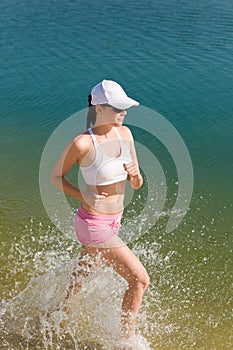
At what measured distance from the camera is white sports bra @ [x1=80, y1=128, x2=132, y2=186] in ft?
12.8

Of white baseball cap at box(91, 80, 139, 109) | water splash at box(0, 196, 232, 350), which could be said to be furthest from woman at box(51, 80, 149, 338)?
water splash at box(0, 196, 232, 350)

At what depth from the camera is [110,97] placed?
12.5 ft

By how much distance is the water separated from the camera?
4.77 m

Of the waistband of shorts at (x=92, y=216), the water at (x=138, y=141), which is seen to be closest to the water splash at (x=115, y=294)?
the water at (x=138, y=141)

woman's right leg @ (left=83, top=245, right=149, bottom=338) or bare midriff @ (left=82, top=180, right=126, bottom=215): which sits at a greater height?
bare midriff @ (left=82, top=180, right=126, bottom=215)

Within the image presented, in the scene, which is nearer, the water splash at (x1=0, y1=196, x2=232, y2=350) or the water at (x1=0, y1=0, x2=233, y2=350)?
Answer: the water splash at (x1=0, y1=196, x2=232, y2=350)

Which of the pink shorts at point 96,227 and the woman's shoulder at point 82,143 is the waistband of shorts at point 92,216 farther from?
the woman's shoulder at point 82,143

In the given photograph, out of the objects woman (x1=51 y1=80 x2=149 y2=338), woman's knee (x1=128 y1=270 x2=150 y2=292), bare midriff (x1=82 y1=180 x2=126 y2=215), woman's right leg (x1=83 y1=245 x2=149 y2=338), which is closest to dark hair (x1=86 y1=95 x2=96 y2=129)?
woman (x1=51 y1=80 x2=149 y2=338)

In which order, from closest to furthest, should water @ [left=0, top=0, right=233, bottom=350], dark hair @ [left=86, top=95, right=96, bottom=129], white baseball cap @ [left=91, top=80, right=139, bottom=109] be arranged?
white baseball cap @ [left=91, top=80, right=139, bottom=109], dark hair @ [left=86, top=95, right=96, bottom=129], water @ [left=0, top=0, right=233, bottom=350]

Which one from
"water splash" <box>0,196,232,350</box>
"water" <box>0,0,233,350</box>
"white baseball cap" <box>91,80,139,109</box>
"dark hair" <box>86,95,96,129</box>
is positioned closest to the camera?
"white baseball cap" <box>91,80,139,109</box>

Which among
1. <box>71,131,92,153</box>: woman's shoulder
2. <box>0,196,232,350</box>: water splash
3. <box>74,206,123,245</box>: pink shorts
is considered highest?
<box>71,131,92,153</box>: woman's shoulder

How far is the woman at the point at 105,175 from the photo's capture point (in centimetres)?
388

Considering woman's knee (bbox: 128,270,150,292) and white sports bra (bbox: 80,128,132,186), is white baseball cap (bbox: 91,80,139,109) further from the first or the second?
woman's knee (bbox: 128,270,150,292)

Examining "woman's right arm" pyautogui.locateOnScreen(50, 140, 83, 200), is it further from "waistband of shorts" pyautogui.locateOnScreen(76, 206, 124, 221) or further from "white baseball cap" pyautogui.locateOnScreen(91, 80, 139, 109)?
"white baseball cap" pyautogui.locateOnScreen(91, 80, 139, 109)
